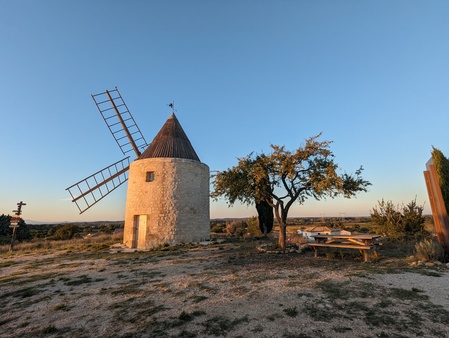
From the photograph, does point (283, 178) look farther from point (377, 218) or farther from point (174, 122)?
point (174, 122)

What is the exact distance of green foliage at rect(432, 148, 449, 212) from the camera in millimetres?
8711

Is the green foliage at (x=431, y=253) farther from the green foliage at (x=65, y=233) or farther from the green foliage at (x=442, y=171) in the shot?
the green foliage at (x=65, y=233)

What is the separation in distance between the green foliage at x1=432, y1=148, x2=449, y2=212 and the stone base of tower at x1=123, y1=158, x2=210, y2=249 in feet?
40.7

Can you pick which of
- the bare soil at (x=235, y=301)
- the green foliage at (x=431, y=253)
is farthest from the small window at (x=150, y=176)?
the green foliage at (x=431, y=253)

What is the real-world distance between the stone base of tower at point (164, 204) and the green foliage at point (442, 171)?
40.7 feet

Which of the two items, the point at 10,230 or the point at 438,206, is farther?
the point at 10,230

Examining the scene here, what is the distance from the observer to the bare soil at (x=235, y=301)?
383cm

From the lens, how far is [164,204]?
1504cm

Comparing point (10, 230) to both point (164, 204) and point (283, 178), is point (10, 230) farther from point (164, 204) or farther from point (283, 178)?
point (283, 178)

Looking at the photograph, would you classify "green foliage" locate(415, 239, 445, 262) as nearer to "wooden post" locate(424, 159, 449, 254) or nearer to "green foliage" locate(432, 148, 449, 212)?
"wooden post" locate(424, 159, 449, 254)

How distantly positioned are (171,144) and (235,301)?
1344 cm

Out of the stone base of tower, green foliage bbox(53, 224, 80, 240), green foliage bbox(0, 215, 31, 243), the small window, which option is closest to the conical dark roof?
the stone base of tower

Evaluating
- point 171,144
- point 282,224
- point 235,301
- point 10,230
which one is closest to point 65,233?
point 10,230

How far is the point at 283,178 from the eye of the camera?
1182cm
